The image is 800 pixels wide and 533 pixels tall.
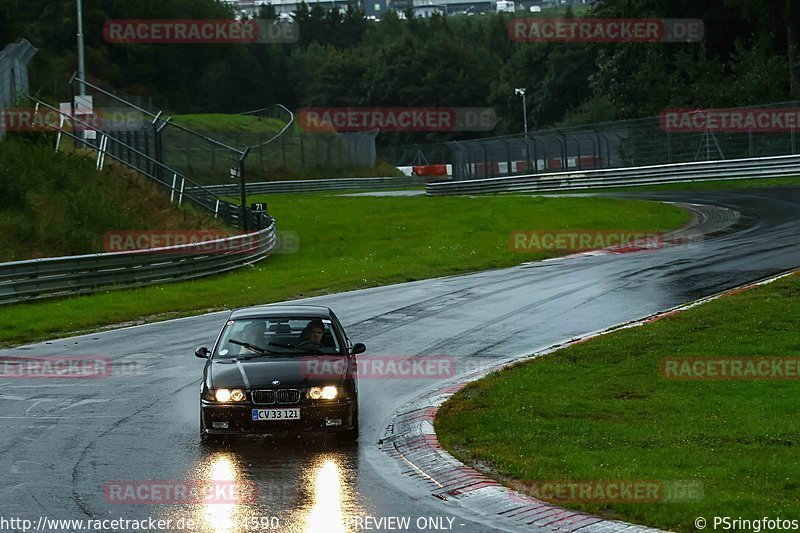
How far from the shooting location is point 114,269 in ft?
91.4

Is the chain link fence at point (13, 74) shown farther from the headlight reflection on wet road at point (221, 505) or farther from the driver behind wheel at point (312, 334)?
the headlight reflection on wet road at point (221, 505)

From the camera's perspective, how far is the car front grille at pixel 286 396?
39.4 ft

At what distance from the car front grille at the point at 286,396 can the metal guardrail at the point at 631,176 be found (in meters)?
39.8

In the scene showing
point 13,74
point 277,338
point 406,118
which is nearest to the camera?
point 277,338

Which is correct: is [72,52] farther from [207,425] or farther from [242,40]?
[207,425]

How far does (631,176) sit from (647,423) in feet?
145

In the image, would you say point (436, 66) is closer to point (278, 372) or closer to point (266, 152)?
point (266, 152)

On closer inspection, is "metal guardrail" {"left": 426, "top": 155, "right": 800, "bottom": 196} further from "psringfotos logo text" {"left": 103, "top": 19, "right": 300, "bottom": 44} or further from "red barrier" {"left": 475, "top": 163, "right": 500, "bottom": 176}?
"psringfotos logo text" {"left": 103, "top": 19, "right": 300, "bottom": 44}

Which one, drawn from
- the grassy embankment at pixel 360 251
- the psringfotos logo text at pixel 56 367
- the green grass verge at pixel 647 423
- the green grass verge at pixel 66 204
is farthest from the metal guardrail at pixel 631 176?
the psringfotos logo text at pixel 56 367

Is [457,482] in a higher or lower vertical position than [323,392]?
lower

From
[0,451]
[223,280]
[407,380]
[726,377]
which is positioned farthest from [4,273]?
[726,377]

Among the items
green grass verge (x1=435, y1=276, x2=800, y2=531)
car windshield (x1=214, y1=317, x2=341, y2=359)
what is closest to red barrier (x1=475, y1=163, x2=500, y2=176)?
green grass verge (x1=435, y1=276, x2=800, y2=531)

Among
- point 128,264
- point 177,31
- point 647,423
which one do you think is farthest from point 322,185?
point 647,423

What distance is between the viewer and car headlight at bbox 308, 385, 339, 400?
1209 cm
